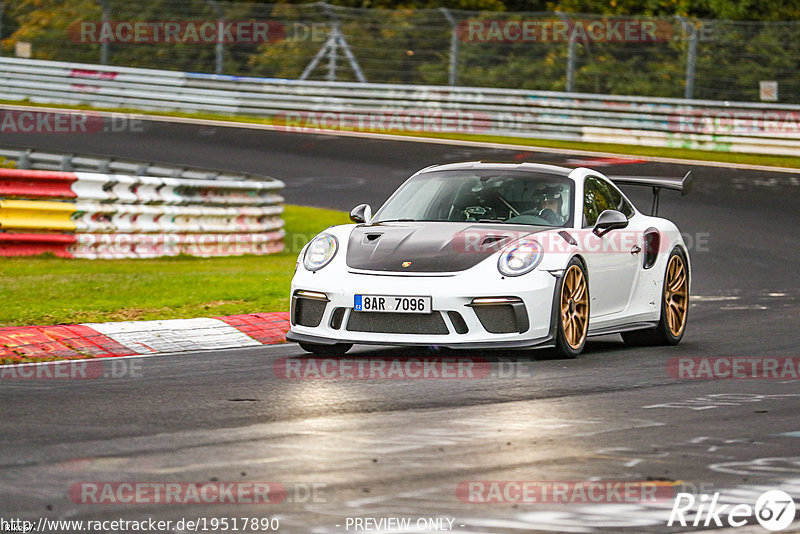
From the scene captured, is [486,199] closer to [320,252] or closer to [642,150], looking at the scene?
[320,252]

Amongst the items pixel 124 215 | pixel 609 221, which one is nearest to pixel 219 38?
pixel 124 215

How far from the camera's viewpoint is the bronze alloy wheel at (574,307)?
9102 mm

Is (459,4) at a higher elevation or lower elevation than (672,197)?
higher

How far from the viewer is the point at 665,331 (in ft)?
34.6

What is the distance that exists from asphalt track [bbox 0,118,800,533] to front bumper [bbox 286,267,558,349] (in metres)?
0.24

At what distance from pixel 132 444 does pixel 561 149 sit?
815 inches

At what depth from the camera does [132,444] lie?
20.2 feet

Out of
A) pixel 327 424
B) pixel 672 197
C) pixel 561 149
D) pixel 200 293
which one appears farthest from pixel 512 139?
pixel 327 424

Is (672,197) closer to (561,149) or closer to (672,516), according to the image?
(561,149)

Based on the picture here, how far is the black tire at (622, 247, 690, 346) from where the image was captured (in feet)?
34.6
